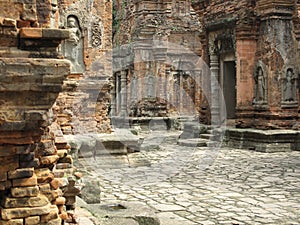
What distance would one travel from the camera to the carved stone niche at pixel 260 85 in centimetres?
1517

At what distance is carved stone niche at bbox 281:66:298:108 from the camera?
1491 cm

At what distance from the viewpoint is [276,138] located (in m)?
14.1

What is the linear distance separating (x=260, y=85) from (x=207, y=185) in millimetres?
7241

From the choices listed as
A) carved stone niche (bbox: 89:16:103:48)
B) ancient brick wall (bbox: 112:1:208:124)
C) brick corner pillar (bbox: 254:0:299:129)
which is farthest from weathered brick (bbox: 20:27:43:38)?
ancient brick wall (bbox: 112:1:208:124)

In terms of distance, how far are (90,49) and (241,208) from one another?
222 inches

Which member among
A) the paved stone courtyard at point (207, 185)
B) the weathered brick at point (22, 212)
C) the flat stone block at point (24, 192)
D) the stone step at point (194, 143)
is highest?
the flat stone block at point (24, 192)

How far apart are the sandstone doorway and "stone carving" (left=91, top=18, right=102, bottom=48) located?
724 centimetres

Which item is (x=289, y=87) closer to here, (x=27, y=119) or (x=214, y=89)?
(x=214, y=89)

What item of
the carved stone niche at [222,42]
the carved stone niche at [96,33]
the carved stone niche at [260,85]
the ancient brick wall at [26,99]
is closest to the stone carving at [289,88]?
the carved stone niche at [260,85]

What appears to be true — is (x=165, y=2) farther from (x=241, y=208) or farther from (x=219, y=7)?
(x=241, y=208)

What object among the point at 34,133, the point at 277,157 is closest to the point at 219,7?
the point at 277,157

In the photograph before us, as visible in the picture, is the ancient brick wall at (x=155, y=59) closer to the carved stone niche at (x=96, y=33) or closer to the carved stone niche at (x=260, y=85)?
the carved stone niche at (x=260, y=85)

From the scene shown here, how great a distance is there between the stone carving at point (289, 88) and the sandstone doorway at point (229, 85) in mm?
2770

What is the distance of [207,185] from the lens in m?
8.80
